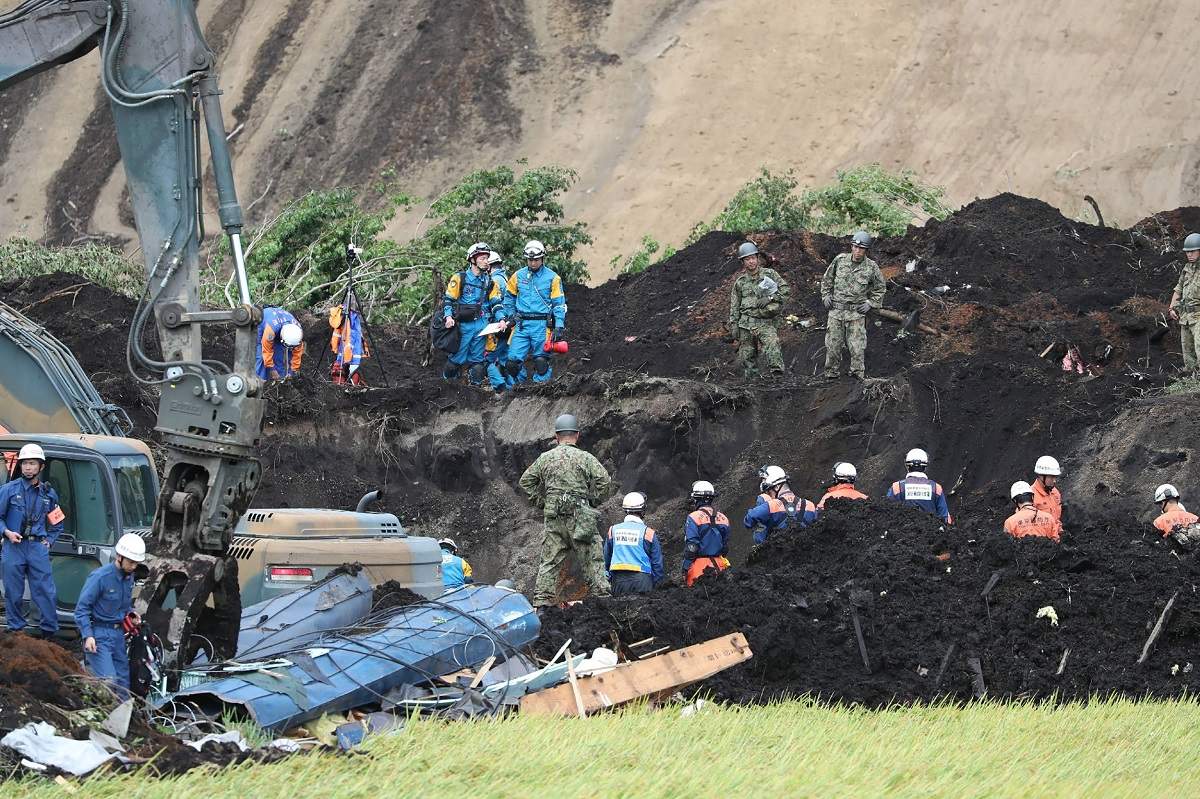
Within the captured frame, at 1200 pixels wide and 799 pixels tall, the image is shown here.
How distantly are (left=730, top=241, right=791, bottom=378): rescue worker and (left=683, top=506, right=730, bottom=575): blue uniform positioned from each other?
17.5ft

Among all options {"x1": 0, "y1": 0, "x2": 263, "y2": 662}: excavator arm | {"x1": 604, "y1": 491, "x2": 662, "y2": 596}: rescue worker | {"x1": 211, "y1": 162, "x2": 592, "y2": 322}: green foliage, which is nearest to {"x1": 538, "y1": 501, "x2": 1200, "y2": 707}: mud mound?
{"x1": 604, "y1": 491, "x2": 662, "y2": 596}: rescue worker

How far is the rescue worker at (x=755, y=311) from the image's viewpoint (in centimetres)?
2098

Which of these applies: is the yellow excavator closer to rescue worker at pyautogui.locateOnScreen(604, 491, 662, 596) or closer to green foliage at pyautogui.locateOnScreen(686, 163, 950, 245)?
rescue worker at pyautogui.locateOnScreen(604, 491, 662, 596)

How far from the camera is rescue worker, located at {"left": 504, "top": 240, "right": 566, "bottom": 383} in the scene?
66.5 ft

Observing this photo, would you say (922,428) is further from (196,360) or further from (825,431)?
(196,360)

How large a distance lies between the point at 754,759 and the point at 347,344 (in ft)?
47.6

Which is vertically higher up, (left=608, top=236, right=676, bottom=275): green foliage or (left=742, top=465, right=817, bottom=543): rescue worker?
(left=608, top=236, right=676, bottom=275): green foliage

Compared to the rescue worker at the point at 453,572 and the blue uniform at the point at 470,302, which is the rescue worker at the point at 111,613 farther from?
the blue uniform at the point at 470,302

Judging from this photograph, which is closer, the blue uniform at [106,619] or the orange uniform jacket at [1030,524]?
the blue uniform at [106,619]

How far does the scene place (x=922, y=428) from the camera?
2061 centimetres

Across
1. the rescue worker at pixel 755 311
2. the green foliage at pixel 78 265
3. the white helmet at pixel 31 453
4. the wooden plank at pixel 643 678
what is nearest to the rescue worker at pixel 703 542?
the wooden plank at pixel 643 678

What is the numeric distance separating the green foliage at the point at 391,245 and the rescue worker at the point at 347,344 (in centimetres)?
451

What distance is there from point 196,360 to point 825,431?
34.3 ft

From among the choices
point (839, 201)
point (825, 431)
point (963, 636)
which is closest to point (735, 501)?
point (825, 431)
